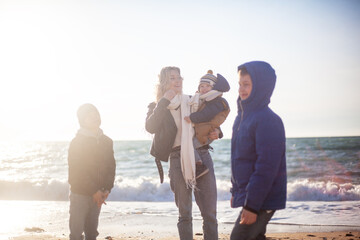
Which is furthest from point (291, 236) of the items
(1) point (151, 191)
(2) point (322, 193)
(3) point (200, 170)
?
(1) point (151, 191)

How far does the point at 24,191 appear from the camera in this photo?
17250 millimetres

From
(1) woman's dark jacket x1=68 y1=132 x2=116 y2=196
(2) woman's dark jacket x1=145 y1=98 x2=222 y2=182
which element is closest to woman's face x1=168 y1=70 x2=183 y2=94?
(2) woman's dark jacket x1=145 y1=98 x2=222 y2=182

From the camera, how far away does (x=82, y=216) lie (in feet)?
12.9

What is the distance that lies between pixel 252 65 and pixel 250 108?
1.03 feet

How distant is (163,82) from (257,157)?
6.17 ft

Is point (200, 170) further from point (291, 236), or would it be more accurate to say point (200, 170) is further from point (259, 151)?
point (291, 236)

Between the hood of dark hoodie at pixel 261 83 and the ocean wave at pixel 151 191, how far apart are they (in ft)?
36.9

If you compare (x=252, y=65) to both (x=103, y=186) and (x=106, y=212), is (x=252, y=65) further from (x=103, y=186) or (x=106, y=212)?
(x=106, y=212)

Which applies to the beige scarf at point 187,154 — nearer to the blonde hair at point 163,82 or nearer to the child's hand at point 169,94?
the child's hand at point 169,94

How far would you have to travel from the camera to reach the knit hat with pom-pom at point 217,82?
159 inches

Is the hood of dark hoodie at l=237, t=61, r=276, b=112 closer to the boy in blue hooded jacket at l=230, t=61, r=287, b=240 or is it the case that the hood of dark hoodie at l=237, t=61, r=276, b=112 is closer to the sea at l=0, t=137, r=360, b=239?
the boy in blue hooded jacket at l=230, t=61, r=287, b=240

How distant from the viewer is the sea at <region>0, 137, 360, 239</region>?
24.9 feet

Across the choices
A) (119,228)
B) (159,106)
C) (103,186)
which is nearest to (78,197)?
(103,186)

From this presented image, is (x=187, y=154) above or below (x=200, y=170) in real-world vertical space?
above
